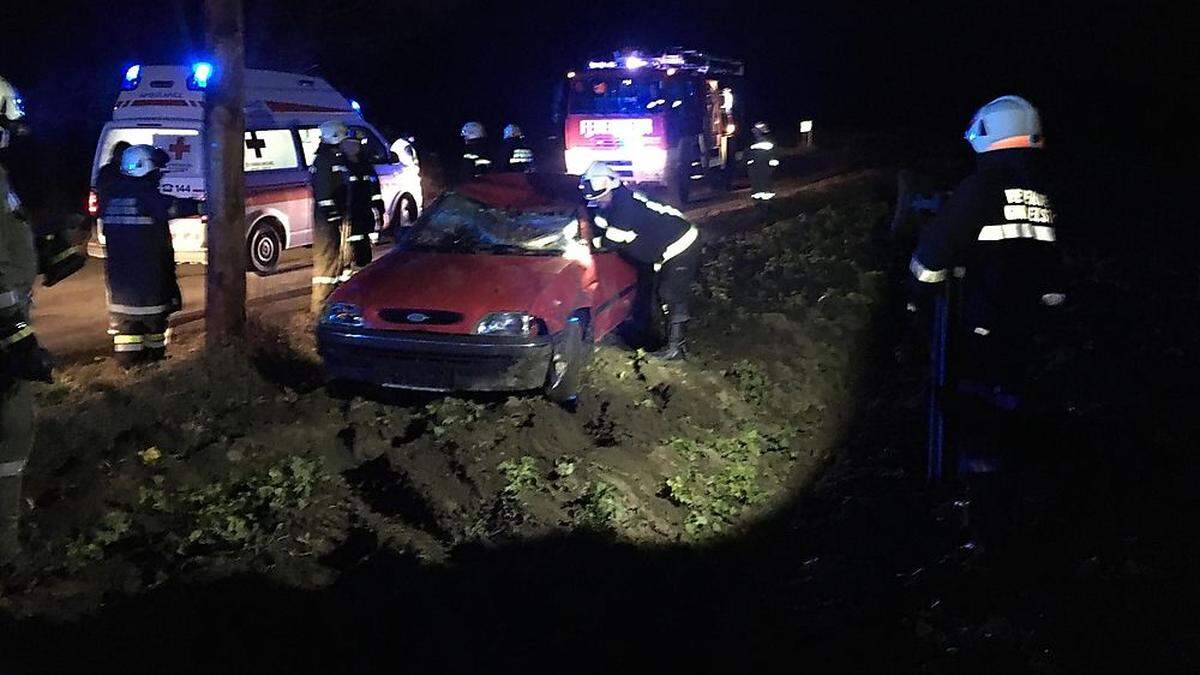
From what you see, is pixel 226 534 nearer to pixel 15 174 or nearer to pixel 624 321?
pixel 624 321

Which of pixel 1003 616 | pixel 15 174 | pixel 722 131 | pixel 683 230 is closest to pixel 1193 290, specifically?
pixel 683 230

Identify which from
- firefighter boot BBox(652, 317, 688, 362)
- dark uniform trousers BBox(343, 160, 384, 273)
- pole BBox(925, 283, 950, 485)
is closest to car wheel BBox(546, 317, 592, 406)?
firefighter boot BBox(652, 317, 688, 362)

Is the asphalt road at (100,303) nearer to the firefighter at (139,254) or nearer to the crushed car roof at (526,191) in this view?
the firefighter at (139,254)

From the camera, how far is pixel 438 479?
5547mm

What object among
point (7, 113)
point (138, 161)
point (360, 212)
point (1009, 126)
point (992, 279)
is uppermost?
point (7, 113)

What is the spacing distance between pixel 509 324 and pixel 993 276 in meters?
3.01

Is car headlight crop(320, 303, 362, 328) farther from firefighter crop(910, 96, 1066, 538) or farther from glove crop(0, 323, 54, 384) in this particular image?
firefighter crop(910, 96, 1066, 538)

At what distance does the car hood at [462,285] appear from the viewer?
6.50 metres

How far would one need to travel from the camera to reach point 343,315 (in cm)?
664

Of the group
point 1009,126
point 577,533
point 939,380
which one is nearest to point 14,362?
point 577,533

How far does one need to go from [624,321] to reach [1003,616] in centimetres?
454

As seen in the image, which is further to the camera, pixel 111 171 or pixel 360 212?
pixel 360 212

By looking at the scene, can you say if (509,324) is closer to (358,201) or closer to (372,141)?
(358,201)

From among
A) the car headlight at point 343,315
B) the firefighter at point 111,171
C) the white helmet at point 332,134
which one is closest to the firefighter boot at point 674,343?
the car headlight at point 343,315
